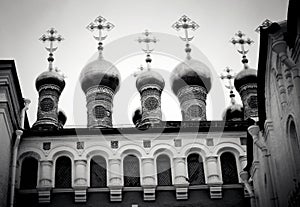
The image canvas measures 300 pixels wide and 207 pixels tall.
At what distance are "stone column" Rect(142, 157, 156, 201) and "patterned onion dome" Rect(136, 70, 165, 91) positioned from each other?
4127mm

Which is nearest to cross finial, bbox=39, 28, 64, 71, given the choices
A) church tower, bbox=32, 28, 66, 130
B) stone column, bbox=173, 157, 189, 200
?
church tower, bbox=32, 28, 66, 130

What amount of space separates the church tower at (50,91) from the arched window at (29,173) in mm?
2653

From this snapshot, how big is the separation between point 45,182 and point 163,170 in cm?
264

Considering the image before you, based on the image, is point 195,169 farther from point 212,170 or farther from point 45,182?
point 45,182

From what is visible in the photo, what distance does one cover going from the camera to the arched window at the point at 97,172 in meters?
13.3

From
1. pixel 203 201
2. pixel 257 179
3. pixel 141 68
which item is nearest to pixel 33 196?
pixel 203 201

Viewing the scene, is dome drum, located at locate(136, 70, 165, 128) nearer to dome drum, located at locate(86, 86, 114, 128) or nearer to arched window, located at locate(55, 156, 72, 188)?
dome drum, located at locate(86, 86, 114, 128)

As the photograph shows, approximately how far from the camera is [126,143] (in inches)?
543

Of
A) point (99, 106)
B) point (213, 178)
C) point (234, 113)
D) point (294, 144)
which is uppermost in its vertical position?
point (234, 113)

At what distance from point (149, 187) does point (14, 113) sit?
3.33m

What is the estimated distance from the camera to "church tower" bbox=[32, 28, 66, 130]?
1644 cm

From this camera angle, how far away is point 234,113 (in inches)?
746

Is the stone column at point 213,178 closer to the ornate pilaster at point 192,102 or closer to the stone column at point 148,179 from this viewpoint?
the stone column at point 148,179

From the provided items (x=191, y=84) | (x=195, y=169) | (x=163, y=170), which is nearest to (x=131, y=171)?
(x=163, y=170)
